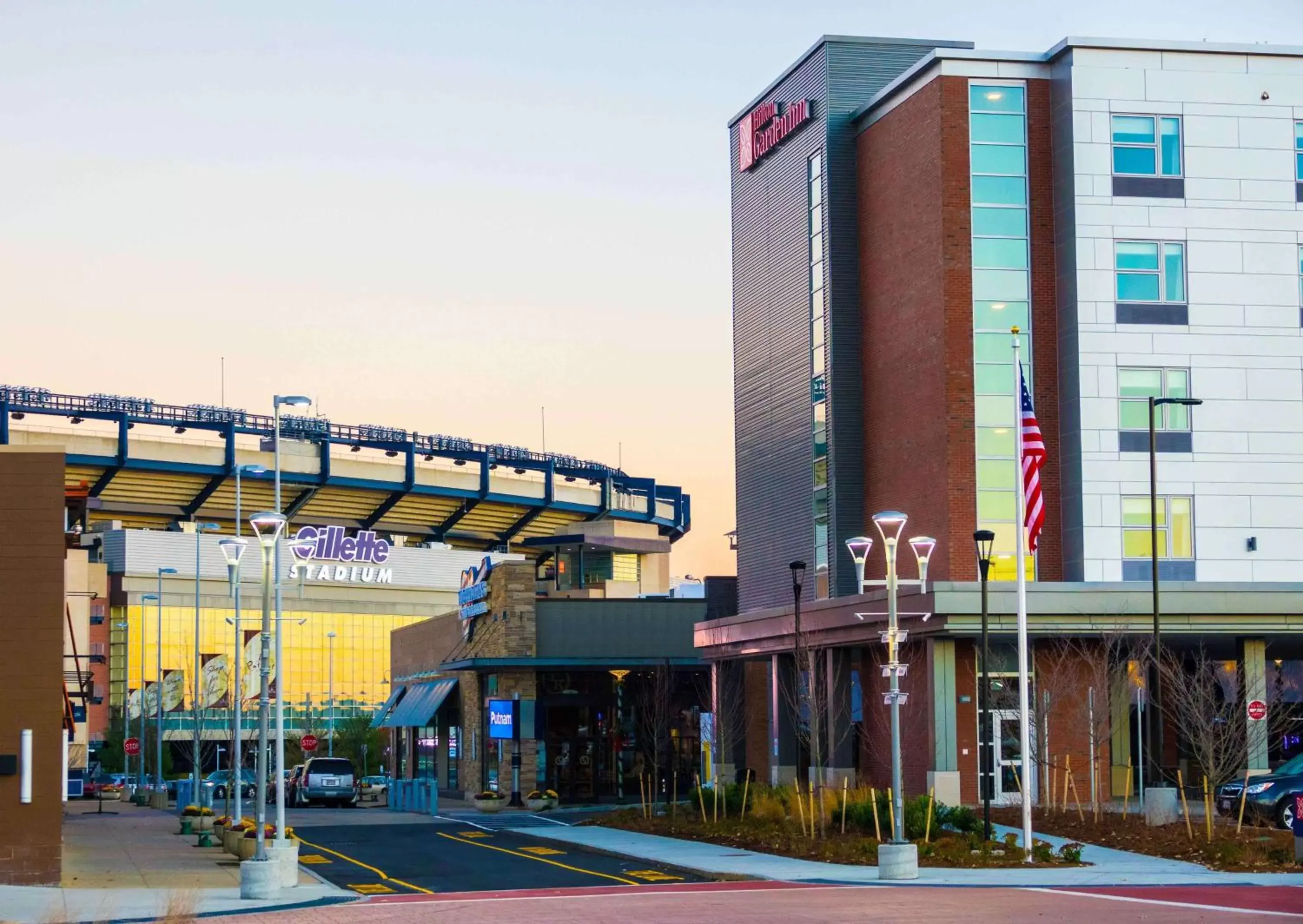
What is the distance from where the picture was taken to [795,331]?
192 feet

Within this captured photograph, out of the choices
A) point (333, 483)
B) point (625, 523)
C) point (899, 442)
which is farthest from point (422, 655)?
point (625, 523)

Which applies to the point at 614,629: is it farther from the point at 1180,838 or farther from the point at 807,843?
the point at 1180,838

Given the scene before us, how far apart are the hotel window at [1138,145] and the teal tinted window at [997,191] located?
→ 2.80m

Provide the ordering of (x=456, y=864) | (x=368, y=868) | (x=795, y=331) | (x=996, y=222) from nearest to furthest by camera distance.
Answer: (x=368, y=868) → (x=456, y=864) → (x=996, y=222) → (x=795, y=331)

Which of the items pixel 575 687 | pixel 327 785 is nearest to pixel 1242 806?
pixel 575 687

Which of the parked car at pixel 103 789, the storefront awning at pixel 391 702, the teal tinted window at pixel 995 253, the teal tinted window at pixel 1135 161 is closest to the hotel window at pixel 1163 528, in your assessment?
the teal tinted window at pixel 995 253

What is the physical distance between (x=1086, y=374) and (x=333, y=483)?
10231 cm

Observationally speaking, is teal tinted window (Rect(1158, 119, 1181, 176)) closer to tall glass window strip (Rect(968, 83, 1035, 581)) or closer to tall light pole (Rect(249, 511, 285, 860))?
tall glass window strip (Rect(968, 83, 1035, 581))

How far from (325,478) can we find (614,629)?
3190 inches

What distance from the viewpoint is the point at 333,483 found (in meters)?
144

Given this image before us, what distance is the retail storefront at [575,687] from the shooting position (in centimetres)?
6425

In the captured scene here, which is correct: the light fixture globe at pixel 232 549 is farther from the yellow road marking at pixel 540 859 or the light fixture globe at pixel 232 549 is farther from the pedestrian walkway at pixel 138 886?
the yellow road marking at pixel 540 859

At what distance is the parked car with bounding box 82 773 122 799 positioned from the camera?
92875mm

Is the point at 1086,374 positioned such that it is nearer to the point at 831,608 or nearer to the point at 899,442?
the point at 899,442
